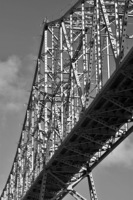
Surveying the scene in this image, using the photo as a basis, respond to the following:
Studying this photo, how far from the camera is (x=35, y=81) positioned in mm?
50719

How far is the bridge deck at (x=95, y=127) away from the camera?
94.0 ft

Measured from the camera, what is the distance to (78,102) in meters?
38.2

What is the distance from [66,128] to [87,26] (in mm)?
6639

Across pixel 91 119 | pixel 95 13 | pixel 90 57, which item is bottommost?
pixel 91 119

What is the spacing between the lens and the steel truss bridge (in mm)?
29141

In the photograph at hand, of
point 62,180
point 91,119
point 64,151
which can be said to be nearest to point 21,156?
point 62,180

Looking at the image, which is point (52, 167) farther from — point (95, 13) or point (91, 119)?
point (95, 13)

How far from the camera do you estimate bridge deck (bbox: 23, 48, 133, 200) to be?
28.6 meters

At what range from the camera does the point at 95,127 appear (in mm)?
33969

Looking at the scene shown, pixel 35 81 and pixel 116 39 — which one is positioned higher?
pixel 35 81

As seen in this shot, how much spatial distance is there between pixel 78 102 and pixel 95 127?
454cm

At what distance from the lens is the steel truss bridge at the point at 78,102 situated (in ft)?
95.6

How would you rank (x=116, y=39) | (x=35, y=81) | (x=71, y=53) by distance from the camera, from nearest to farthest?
(x=116, y=39) → (x=71, y=53) → (x=35, y=81)

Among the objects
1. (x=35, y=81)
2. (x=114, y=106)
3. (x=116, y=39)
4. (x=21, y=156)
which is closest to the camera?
(x=116, y=39)
